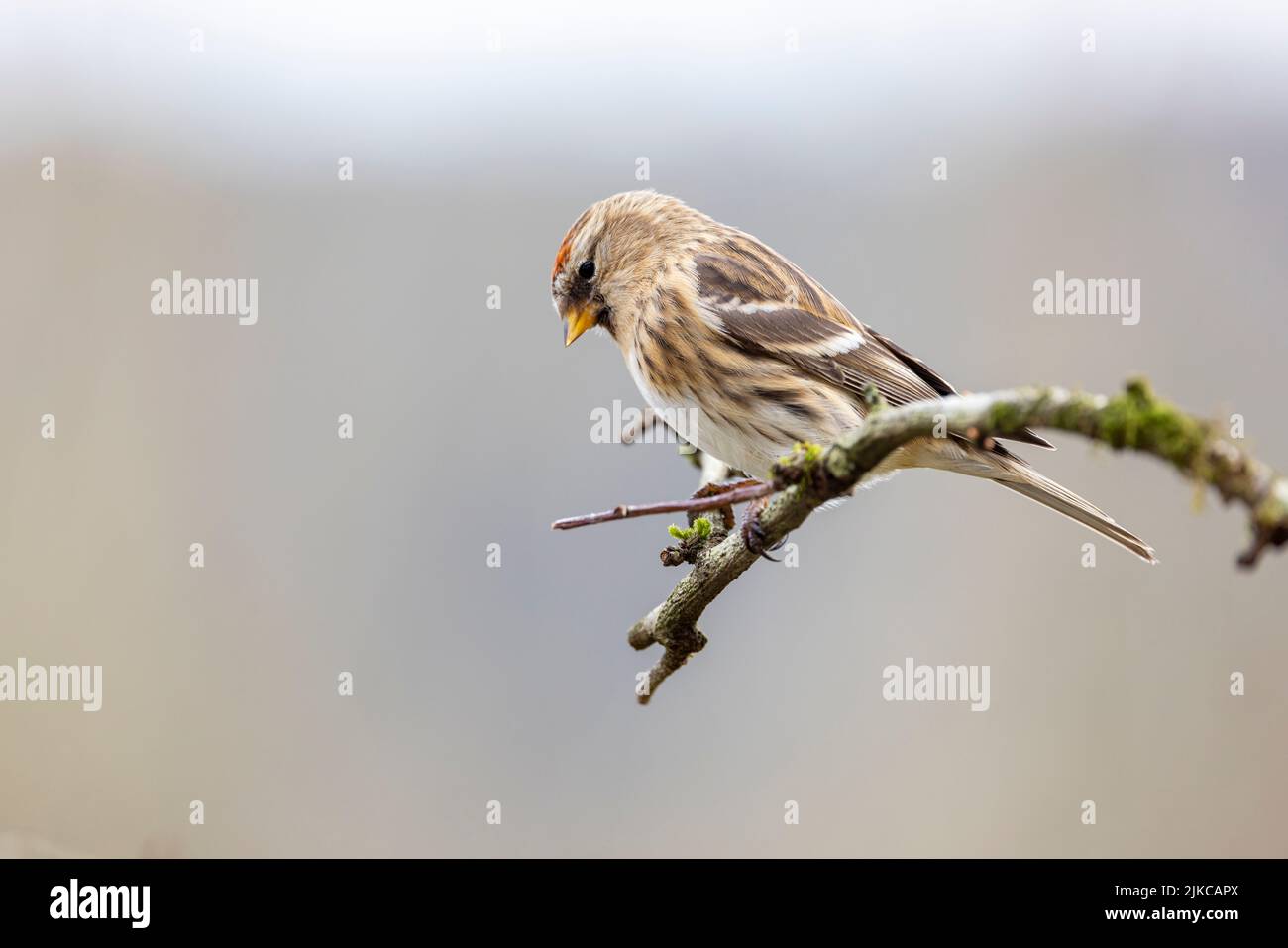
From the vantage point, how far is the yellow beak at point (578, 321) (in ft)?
15.3

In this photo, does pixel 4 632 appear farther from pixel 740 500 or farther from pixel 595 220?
pixel 740 500

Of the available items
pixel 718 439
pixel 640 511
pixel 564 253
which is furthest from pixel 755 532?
pixel 564 253

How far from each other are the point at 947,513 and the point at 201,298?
25.4 feet

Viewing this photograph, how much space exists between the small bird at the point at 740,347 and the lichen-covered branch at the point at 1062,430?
1328 mm

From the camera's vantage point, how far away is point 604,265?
467 cm

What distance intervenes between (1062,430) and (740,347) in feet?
8.12

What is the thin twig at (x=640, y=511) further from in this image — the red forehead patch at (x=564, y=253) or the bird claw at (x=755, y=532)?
the red forehead patch at (x=564, y=253)

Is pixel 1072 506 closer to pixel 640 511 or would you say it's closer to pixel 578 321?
pixel 578 321

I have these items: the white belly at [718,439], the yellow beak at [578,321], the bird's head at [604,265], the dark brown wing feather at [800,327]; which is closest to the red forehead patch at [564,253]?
the bird's head at [604,265]

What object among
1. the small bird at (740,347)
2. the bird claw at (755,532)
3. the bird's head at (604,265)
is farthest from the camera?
the bird's head at (604,265)

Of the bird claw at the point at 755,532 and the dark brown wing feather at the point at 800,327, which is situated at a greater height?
the dark brown wing feather at the point at 800,327

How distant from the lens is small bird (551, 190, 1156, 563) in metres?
3.91

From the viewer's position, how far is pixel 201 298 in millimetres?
11188

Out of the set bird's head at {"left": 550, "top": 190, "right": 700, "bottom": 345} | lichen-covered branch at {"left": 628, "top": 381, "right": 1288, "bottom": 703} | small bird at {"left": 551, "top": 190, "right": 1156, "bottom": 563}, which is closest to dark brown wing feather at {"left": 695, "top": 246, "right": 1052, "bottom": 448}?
small bird at {"left": 551, "top": 190, "right": 1156, "bottom": 563}
